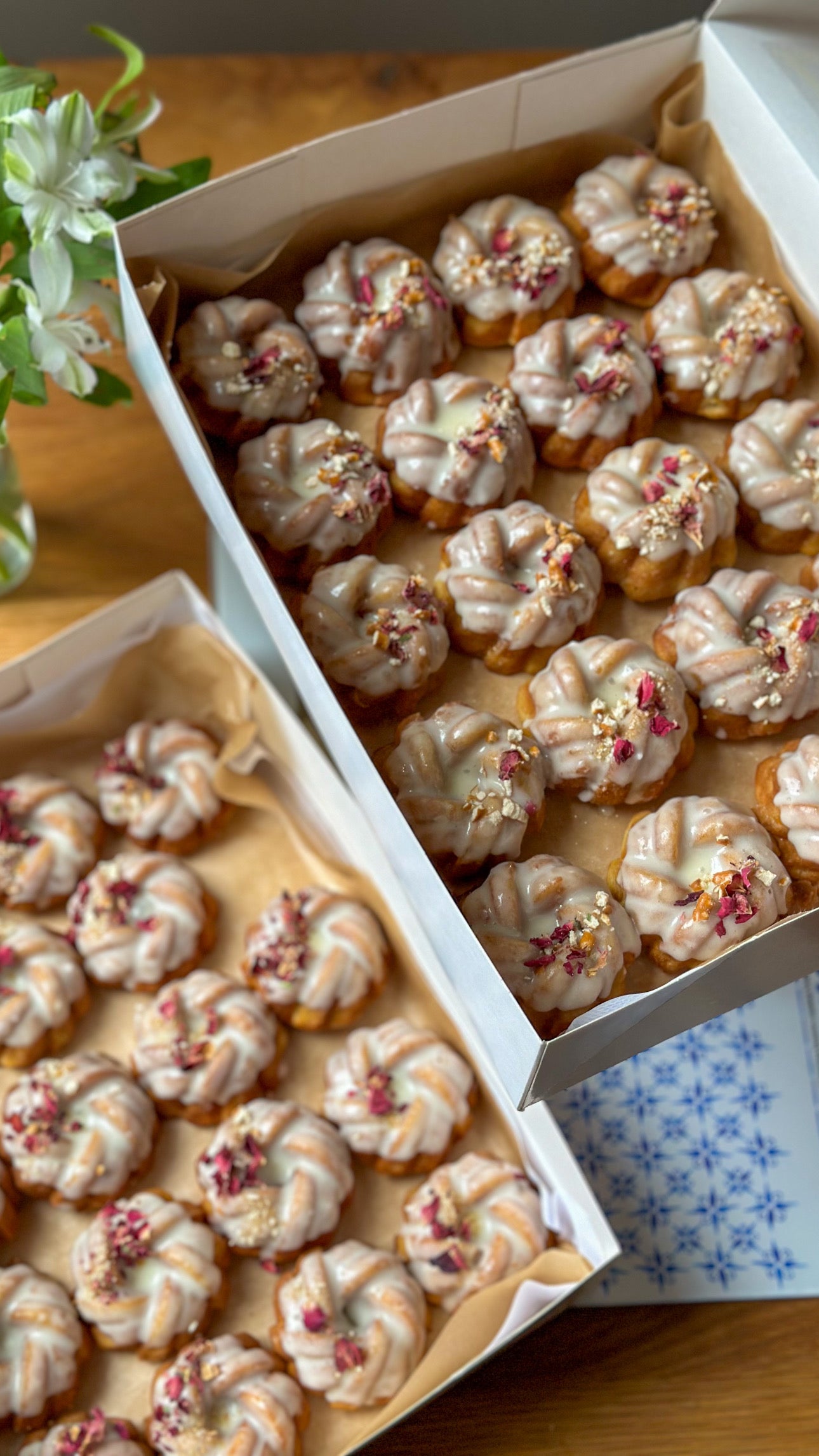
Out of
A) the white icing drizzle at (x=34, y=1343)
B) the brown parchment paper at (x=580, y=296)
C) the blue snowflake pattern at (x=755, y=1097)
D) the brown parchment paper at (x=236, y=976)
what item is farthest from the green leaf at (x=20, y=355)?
the blue snowflake pattern at (x=755, y=1097)

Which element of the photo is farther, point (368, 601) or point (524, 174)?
point (524, 174)

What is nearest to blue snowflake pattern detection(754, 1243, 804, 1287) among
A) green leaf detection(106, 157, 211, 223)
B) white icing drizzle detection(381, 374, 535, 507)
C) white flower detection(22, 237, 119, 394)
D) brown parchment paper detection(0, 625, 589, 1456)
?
brown parchment paper detection(0, 625, 589, 1456)

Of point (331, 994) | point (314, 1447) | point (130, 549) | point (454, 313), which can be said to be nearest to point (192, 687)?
point (130, 549)

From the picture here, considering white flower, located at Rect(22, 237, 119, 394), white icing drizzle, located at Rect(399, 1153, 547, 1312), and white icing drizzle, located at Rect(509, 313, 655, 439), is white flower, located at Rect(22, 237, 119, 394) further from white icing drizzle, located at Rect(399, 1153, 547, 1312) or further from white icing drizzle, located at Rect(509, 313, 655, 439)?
white icing drizzle, located at Rect(399, 1153, 547, 1312)

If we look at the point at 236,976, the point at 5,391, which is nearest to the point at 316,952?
the point at 236,976

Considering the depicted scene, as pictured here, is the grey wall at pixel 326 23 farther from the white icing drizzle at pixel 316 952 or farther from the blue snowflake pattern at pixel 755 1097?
the blue snowflake pattern at pixel 755 1097

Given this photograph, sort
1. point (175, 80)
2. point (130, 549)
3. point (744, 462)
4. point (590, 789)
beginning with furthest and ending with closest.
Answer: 1. point (175, 80)
2. point (130, 549)
3. point (744, 462)
4. point (590, 789)

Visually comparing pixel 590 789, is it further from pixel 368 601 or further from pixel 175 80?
pixel 175 80
